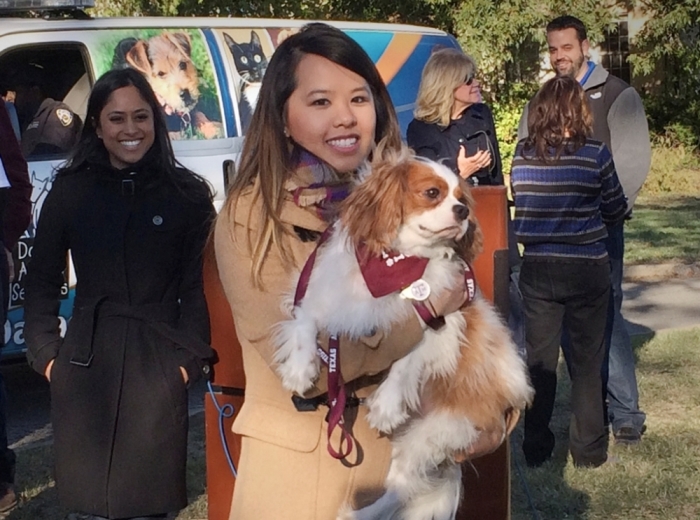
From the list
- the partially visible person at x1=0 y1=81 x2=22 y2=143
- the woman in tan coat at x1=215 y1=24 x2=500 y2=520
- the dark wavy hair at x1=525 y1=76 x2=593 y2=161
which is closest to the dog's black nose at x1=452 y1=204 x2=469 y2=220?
the woman in tan coat at x1=215 y1=24 x2=500 y2=520

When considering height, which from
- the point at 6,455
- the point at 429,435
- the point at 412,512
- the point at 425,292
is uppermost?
the point at 425,292

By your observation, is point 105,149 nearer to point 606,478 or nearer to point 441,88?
point 441,88

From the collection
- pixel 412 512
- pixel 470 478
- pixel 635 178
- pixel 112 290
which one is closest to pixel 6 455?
pixel 112 290

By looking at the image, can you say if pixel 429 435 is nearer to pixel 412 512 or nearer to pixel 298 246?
pixel 412 512

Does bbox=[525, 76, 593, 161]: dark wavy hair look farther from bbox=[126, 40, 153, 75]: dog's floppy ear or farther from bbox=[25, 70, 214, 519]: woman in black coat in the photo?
bbox=[126, 40, 153, 75]: dog's floppy ear

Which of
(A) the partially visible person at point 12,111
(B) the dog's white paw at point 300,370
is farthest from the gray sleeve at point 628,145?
(B) the dog's white paw at point 300,370

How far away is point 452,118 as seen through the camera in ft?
21.6

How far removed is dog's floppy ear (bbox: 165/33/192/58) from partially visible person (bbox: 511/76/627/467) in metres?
2.77

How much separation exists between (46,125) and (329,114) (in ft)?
15.8

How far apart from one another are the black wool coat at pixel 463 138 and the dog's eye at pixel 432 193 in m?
3.74

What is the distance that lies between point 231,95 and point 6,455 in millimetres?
3163

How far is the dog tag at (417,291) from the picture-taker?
8.08ft

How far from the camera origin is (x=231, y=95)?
7.55 metres

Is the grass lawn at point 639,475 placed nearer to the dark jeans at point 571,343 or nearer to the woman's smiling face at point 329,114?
the dark jeans at point 571,343
